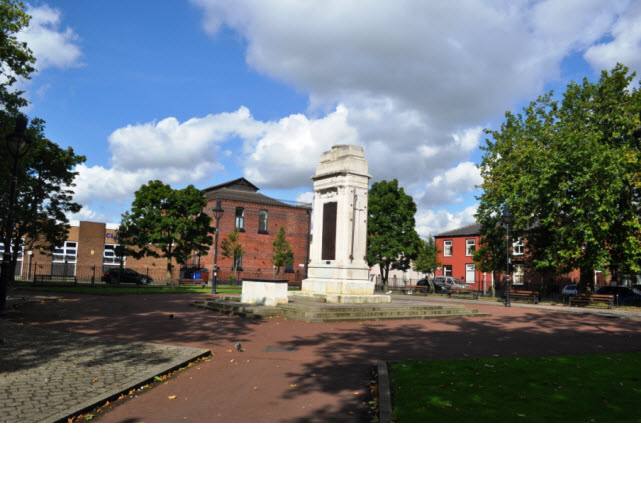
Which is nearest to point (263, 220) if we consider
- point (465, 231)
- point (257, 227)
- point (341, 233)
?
point (257, 227)

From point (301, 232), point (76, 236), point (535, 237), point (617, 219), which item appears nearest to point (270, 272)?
point (301, 232)

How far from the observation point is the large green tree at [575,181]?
24.1 meters

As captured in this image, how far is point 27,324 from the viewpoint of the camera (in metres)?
11.5

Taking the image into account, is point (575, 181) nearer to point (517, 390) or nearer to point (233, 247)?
point (517, 390)

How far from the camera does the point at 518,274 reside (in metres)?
42.6

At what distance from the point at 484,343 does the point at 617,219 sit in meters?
20.7

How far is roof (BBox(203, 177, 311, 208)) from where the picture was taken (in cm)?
4847

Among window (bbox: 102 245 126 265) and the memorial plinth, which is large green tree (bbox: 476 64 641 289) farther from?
window (bbox: 102 245 126 265)

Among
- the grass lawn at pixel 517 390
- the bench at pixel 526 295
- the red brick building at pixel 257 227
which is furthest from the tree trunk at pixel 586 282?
the red brick building at pixel 257 227

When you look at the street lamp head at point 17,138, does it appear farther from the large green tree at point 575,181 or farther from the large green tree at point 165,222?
the large green tree at point 575,181

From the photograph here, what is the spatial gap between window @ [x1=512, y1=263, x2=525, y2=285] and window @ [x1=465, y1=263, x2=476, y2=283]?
4909mm

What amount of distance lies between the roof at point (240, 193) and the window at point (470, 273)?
68.0ft

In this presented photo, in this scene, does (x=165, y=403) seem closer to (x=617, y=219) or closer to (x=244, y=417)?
(x=244, y=417)

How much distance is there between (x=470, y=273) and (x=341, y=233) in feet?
115
